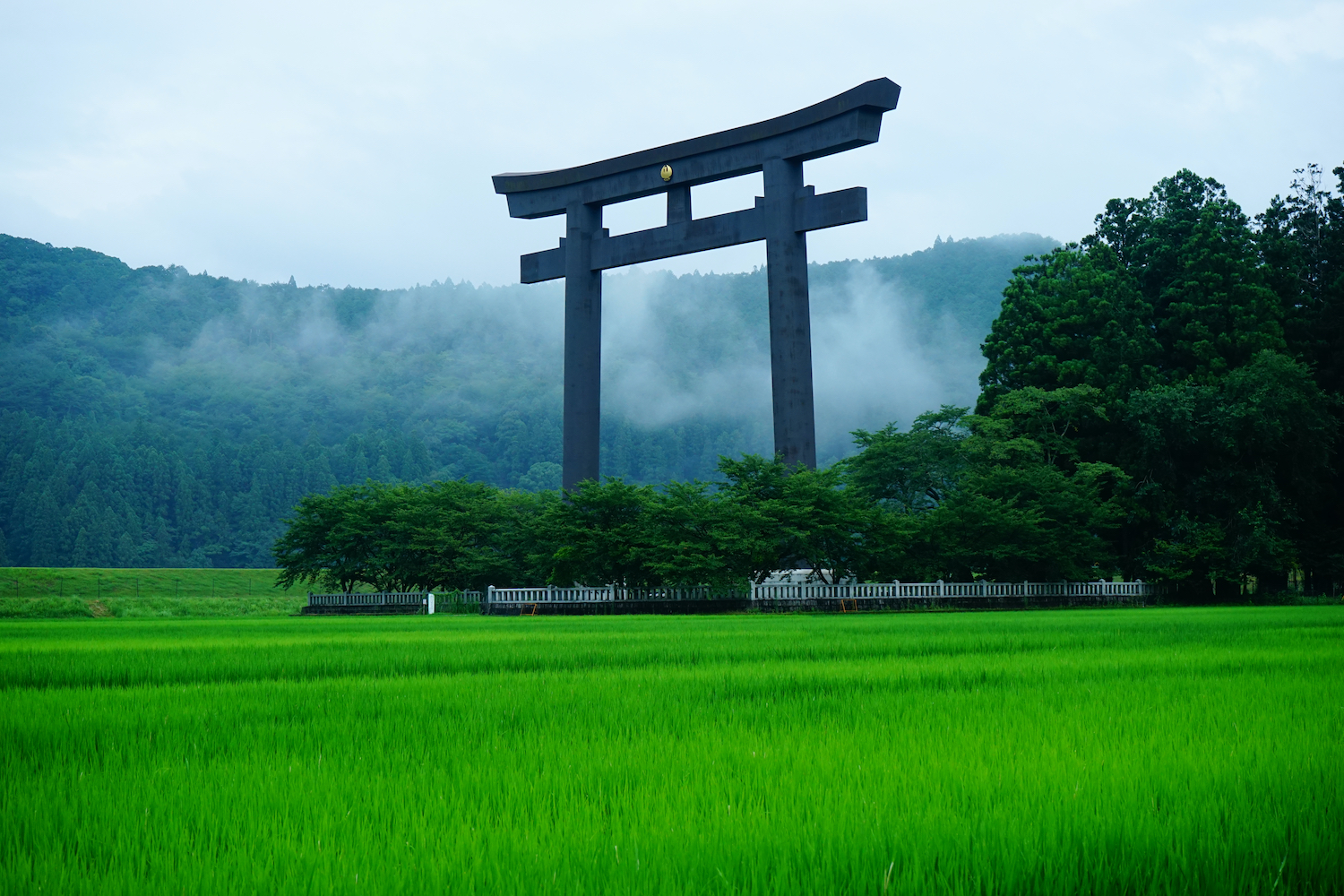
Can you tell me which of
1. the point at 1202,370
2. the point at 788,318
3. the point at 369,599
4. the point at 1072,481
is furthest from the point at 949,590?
the point at 369,599

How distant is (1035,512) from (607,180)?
47.6 feet

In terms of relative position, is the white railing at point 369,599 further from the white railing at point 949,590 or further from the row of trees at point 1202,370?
the row of trees at point 1202,370

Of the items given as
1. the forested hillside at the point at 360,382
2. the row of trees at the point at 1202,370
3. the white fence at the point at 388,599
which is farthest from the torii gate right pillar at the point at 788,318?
the forested hillside at the point at 360,382

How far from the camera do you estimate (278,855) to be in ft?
7.20

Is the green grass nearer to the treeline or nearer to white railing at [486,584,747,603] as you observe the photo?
the treeline

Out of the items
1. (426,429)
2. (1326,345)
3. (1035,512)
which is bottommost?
(1035,512)

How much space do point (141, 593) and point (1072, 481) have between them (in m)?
47.0

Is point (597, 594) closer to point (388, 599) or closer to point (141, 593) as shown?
point (388, 599)

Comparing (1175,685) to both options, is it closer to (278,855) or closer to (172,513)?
(278,855)

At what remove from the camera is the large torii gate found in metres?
26.0

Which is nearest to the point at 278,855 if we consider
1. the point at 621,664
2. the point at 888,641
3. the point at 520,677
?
the point at 520,677

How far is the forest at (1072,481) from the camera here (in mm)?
24906

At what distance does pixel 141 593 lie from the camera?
5497 cm

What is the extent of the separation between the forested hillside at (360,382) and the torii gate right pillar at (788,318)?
235ft
